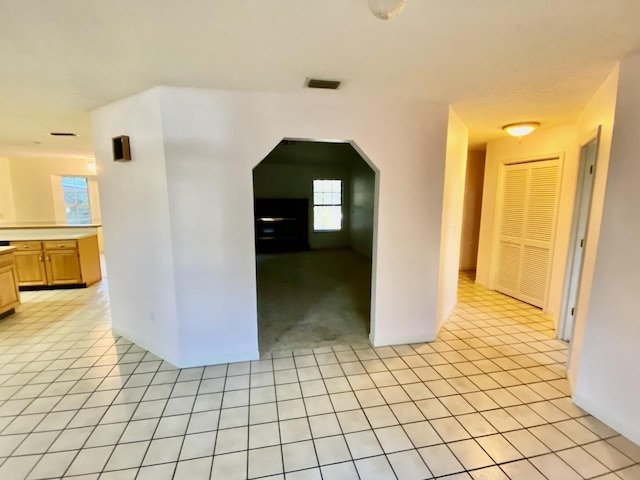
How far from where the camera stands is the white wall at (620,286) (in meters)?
1.78

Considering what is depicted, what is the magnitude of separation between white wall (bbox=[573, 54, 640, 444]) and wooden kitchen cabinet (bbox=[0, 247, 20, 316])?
5.75 meters

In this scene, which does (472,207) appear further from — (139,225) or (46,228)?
(46,228)

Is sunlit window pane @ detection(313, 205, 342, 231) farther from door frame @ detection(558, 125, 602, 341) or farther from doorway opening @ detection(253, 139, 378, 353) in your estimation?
door frame @ detection(558, 125, 602, 341)

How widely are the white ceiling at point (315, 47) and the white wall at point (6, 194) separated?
4.99 meters

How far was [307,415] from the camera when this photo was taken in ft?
6.63

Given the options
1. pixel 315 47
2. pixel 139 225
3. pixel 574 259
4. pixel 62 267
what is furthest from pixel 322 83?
pixel 62 267

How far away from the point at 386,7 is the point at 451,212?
8.34 ft

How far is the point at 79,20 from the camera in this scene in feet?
4.64

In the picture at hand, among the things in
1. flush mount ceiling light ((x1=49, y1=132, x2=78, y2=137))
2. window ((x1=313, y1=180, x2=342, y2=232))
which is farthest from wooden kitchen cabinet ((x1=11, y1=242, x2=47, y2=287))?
window ((x1=313, y1=180, x2=342, y2=232))

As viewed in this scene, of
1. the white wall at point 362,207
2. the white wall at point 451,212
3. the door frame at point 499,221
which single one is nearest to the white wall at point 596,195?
the white wall at point 451,212

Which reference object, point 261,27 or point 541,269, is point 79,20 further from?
point 541,269

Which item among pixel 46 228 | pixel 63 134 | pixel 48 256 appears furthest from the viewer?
pixel 46 228

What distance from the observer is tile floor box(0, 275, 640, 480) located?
5.38 ft

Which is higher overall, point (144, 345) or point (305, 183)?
point (305, 183)
